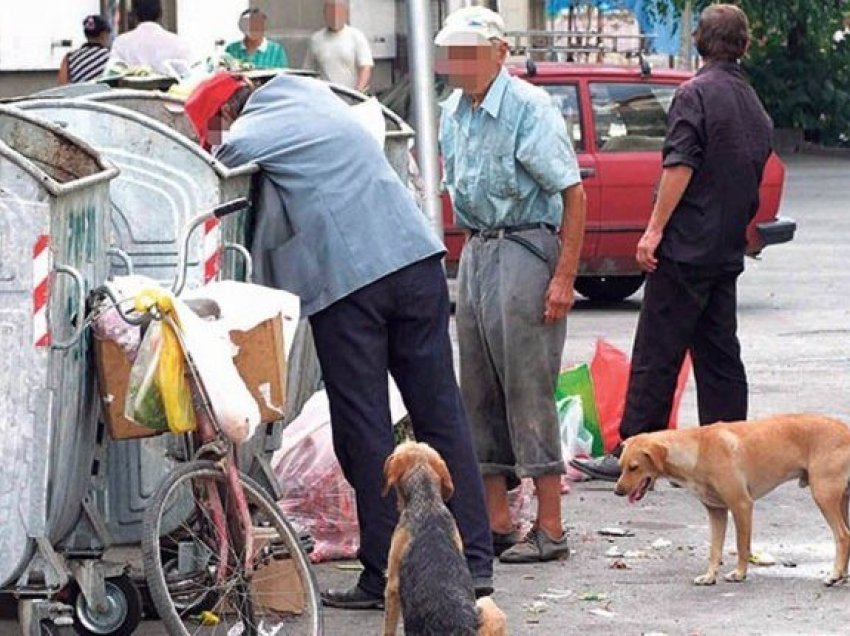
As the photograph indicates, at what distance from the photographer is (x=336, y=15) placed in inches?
733

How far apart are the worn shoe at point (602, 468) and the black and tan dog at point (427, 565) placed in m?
3.18

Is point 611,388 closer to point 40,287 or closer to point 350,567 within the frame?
point 350,567

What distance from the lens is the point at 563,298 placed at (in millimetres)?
7961

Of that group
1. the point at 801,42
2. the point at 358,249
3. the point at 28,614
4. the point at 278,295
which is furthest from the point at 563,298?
the point at 801,42

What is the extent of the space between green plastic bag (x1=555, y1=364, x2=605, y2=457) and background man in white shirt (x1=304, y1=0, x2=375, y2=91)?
28.8ft

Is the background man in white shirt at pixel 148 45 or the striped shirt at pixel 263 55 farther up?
the background man in white shirt at pixel 148 45

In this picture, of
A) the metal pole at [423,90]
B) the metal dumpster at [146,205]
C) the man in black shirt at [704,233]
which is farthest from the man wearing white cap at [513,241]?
the metal pole at [423,90]

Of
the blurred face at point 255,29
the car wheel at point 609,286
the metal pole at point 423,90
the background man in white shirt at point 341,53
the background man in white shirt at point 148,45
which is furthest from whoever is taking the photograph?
the background man in white shirt at point 341,53

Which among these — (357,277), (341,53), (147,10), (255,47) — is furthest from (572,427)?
(341,53)

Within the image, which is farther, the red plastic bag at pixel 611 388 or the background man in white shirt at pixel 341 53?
the background man in white shirt at pixel 341 53

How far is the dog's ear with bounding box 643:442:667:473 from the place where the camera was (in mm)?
7906

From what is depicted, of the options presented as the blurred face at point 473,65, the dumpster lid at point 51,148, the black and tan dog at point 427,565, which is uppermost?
the blurred face at point 473,65

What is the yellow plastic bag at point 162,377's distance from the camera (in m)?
6.10

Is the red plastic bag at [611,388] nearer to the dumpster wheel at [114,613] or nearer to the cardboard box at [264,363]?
the cardboard box at [264,363]
